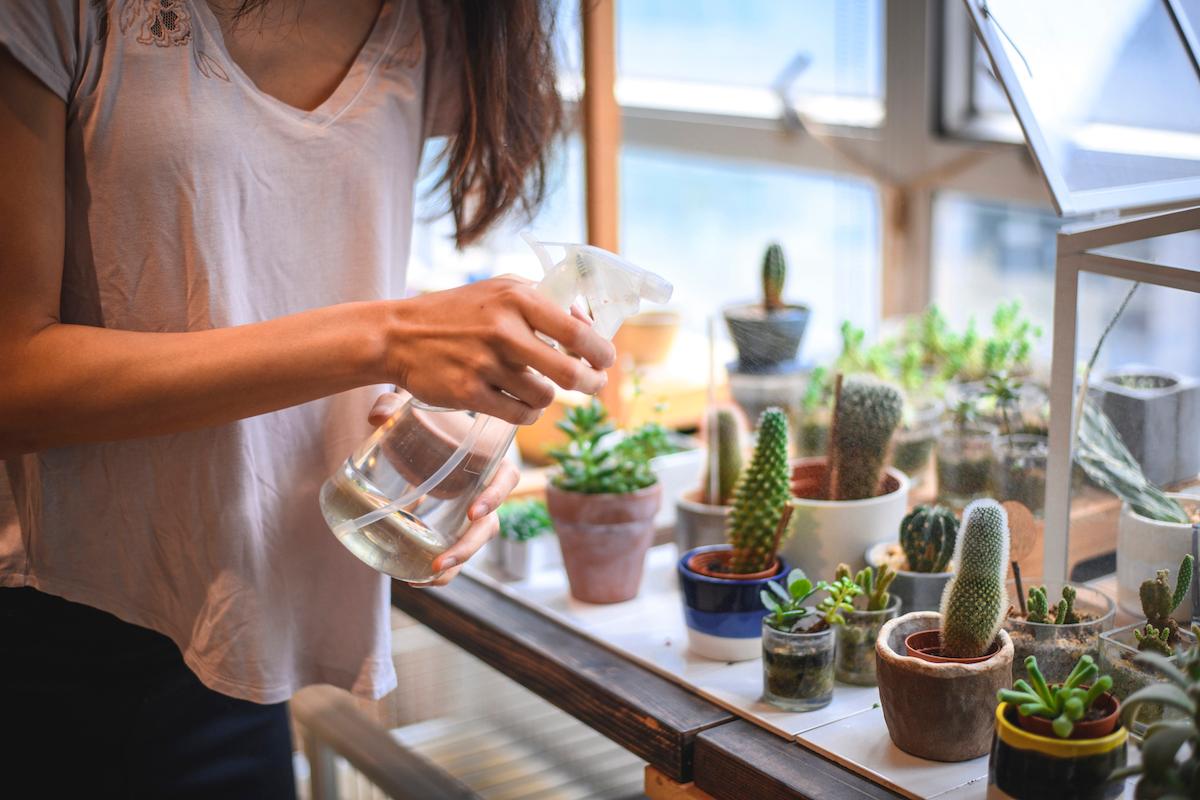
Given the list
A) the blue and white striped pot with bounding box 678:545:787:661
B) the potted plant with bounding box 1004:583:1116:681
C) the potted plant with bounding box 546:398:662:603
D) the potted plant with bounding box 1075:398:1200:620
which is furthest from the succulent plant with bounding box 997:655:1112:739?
the potted plant with bounding box 546:398:662:603

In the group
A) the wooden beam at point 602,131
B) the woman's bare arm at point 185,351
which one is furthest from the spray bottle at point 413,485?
the wooden beam at point 602,131

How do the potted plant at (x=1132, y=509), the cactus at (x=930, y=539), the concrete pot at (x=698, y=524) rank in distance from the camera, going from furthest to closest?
the concrete pot at (x=698, y=524)
the cactus at (x=930, y=539)
the potted plant at (x=1132, y=509)

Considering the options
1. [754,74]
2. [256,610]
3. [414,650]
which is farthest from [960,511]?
[754,74]

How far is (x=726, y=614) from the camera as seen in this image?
1.06 meters

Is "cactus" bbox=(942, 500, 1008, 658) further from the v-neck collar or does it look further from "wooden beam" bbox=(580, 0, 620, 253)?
"wooden beam" bbox=(580, 0, 620, 253)

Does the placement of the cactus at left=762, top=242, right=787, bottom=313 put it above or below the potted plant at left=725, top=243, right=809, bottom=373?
above

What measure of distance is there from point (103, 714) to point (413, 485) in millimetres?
351

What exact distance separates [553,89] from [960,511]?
60 centimetres

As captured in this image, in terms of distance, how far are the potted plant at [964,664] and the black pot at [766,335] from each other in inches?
21.7

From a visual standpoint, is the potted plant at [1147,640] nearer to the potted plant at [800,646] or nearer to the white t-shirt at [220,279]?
the potted plant at [800,646]

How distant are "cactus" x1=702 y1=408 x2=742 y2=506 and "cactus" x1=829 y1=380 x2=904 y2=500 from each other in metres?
0.14

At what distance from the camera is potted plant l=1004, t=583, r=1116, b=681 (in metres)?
0.89

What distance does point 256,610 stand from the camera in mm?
990

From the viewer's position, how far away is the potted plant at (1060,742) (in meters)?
0.73
